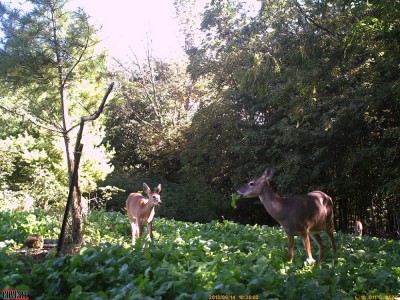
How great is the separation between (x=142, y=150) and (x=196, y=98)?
463 cm

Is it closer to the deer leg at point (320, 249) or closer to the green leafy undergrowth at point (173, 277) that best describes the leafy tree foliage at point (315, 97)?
the deer leg at point (320, 249)

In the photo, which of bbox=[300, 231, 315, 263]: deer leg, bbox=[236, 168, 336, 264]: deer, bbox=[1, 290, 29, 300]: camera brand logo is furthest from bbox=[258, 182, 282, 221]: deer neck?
bbox=[1, 290, 29, 300]: camera brand logo

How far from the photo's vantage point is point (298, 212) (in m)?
6.50

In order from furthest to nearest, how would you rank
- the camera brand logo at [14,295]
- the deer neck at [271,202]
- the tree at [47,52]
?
the tree at [47,52] < the deer neck at [271,202] < the camera brand logo at [14,295]

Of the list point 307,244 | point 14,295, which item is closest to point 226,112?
point 307,244

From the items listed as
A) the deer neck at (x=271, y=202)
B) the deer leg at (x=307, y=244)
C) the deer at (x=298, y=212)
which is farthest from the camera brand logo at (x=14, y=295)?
the deer neck at (x=271, y=202)

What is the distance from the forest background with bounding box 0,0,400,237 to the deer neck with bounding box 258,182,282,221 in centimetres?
321

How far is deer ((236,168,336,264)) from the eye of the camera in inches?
252

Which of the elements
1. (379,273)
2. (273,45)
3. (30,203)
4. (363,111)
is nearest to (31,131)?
(30,203)

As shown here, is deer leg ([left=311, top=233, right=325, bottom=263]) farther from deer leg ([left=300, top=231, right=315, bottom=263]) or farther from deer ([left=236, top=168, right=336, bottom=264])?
deer leg ([left=300, top=231, right=315, bottom=263])

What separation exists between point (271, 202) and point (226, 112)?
49.0ft

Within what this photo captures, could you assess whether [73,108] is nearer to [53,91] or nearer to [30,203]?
[53,91]

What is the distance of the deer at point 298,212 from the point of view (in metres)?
6.39

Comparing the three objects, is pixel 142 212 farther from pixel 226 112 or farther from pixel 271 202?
pixel 226 112
